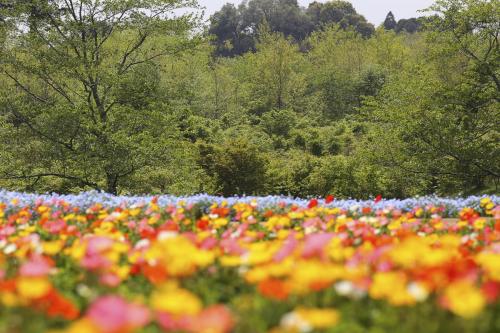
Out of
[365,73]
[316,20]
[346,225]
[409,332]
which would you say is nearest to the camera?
[409,332]

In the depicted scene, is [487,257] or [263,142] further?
[263,142]

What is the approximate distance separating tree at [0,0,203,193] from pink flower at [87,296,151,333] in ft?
39.5

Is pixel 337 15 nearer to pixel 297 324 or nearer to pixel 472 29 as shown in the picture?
pixel 472 29

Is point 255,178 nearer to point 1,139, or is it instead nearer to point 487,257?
point 1,139

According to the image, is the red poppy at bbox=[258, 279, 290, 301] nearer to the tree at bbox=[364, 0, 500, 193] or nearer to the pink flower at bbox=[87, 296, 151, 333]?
the pink flower at bbox=[87, 296, 151, 333]

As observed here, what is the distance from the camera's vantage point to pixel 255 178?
60.7ft

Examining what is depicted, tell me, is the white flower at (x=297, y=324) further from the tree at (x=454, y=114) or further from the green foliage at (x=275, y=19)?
the green foliage at (x=275, y=19)

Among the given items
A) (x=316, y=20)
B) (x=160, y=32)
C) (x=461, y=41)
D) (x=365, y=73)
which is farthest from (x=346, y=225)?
(x=316, y=20)

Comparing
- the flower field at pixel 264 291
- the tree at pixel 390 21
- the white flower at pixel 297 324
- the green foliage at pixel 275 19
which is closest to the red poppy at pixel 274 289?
the flower field at pixel 264 291

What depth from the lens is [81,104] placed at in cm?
1409

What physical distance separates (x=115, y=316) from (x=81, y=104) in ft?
44.4

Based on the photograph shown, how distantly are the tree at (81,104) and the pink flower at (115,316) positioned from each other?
12.0m

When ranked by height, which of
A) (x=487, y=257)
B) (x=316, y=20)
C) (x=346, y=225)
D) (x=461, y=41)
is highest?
(x=316, y=20)

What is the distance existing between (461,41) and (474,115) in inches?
90.8
